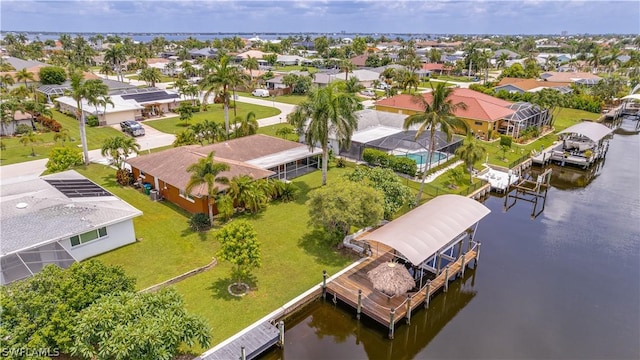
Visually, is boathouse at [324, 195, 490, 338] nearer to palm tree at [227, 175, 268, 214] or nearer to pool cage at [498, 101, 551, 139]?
palm tree at [227, 175, 268, 214]

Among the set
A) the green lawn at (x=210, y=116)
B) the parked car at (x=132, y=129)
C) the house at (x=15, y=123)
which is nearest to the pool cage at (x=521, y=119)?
the green lawn at (x=210, y=116)

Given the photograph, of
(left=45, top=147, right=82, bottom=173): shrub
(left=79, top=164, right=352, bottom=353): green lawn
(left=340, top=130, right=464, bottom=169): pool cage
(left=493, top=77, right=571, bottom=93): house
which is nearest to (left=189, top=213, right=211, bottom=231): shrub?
(left=79, top=164, right=352, bottom=353): green lawn

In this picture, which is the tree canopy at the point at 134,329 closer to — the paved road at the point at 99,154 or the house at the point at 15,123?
the paved road at the point at 99,154

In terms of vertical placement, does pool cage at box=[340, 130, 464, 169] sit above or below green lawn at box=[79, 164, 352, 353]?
above

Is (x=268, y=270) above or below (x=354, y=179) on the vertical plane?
below

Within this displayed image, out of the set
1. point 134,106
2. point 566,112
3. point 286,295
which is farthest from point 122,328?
point 566,112

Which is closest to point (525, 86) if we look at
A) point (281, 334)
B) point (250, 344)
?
point (281, 334)

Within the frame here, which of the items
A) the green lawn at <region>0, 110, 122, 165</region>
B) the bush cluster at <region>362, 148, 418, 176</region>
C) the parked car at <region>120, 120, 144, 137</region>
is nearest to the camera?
the bush cluster at <region>362, 148, 418, 176</region>

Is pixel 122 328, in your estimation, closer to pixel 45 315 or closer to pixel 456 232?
pixel 45 315
